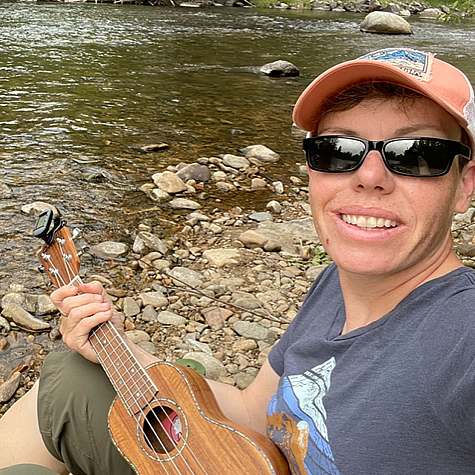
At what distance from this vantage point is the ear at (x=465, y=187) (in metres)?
1.63

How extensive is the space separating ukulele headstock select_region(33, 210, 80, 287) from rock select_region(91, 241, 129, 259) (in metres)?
2.47

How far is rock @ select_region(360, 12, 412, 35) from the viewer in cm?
2217

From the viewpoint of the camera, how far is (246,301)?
14.5 ft

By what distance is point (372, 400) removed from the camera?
1432mm

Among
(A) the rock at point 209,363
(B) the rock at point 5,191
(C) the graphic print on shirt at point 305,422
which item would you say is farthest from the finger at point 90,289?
(B) the rock at point 5,191

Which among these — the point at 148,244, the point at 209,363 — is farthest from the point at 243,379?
the point at 148,244

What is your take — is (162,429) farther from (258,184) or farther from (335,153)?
(258,184)

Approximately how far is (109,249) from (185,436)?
10.6ft

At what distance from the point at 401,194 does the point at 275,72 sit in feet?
→ 38.3

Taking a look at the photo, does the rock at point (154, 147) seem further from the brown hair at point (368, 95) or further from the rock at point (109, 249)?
the brown hair at point (368, 95)

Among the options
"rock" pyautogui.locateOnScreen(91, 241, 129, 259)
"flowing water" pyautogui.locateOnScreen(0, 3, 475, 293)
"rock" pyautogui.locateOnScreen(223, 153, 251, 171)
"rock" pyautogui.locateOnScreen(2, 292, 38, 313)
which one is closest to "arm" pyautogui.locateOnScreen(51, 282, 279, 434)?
"rock" pyautogui.locateOnScreen(2, 292, 38, 313)

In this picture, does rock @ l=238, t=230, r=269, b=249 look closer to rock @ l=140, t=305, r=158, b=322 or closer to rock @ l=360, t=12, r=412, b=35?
rock @ l=140, t=305, r=158, b=322

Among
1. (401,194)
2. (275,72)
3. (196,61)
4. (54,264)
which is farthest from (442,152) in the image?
(196,61)

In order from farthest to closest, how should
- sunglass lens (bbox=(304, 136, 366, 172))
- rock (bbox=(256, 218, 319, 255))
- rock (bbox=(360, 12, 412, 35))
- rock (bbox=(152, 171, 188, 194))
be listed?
rock (bbox=(360, 12, 412, 35)), rock (bbox=(152, 171, 188, 194)), rock (bbox=(256, 218, 319, 255)), sunglass lens (bbox=(304, 136, 366, 172))
